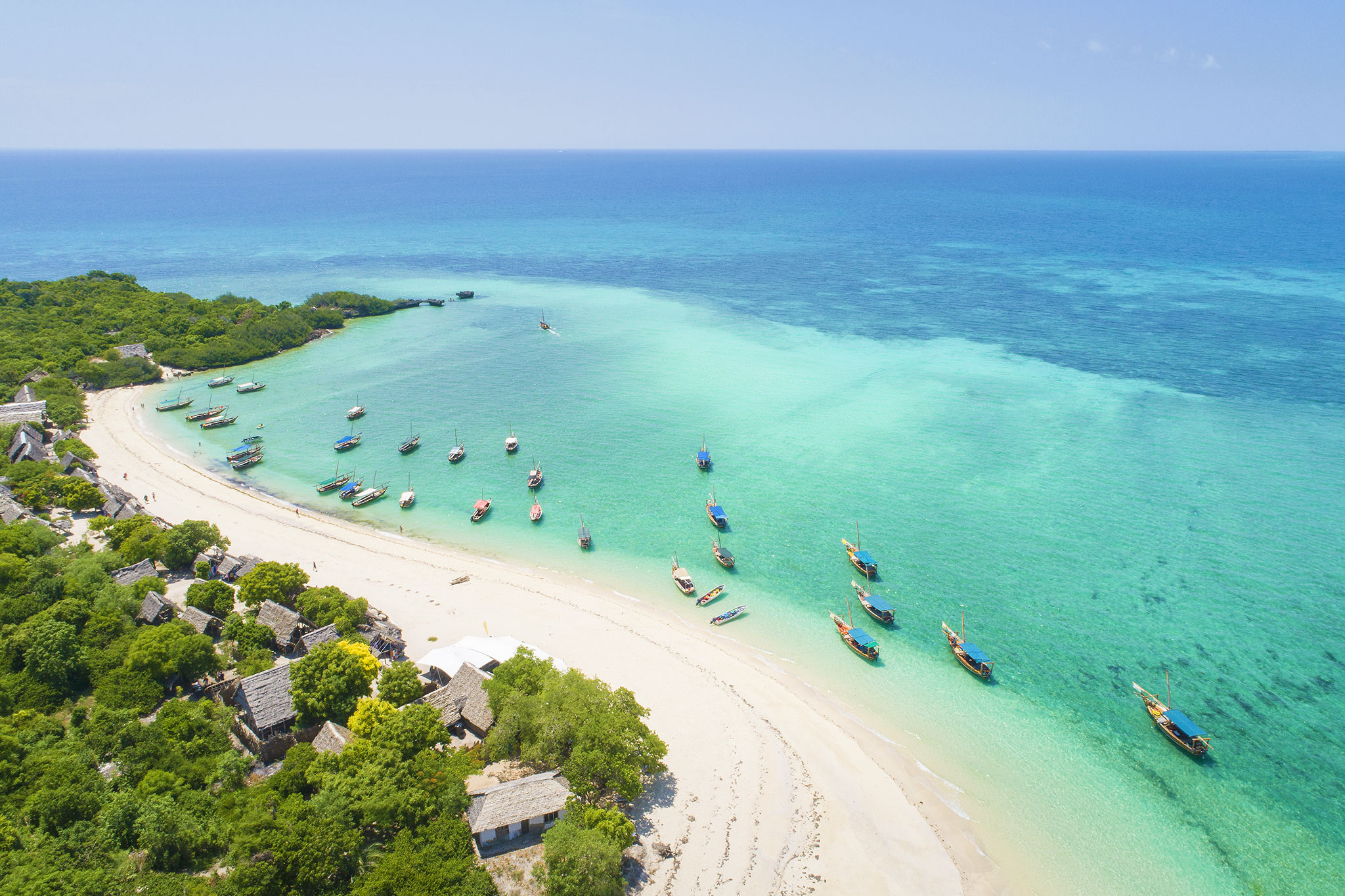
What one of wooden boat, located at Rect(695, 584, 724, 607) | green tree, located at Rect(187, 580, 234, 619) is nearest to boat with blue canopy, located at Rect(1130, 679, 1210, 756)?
wooden boat, located at Rect(695, 584, 724, 607)

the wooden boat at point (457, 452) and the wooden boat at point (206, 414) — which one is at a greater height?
the wooden boat at point (206, 414)

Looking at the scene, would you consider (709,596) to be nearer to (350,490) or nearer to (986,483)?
(986,483)

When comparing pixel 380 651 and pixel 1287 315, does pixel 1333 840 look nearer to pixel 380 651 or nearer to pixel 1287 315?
pixel 380 651

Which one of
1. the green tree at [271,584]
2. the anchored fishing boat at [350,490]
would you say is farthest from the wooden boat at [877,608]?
the anchored fishing boat at [350,490]

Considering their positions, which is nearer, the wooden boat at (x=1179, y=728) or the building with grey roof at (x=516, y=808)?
the building with grey roof at (x=516, y=808)

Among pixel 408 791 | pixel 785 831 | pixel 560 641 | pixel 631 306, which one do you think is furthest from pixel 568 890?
pixel 631 306

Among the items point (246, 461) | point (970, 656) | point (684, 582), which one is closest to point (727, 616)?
point (684, 582)

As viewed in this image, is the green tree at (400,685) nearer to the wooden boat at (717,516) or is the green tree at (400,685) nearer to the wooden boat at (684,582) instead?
the wooden boat at (684,582)

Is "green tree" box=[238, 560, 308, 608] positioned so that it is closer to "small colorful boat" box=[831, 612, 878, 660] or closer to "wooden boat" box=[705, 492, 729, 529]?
"wooden boat" box=[705, 492, 729, 529]
